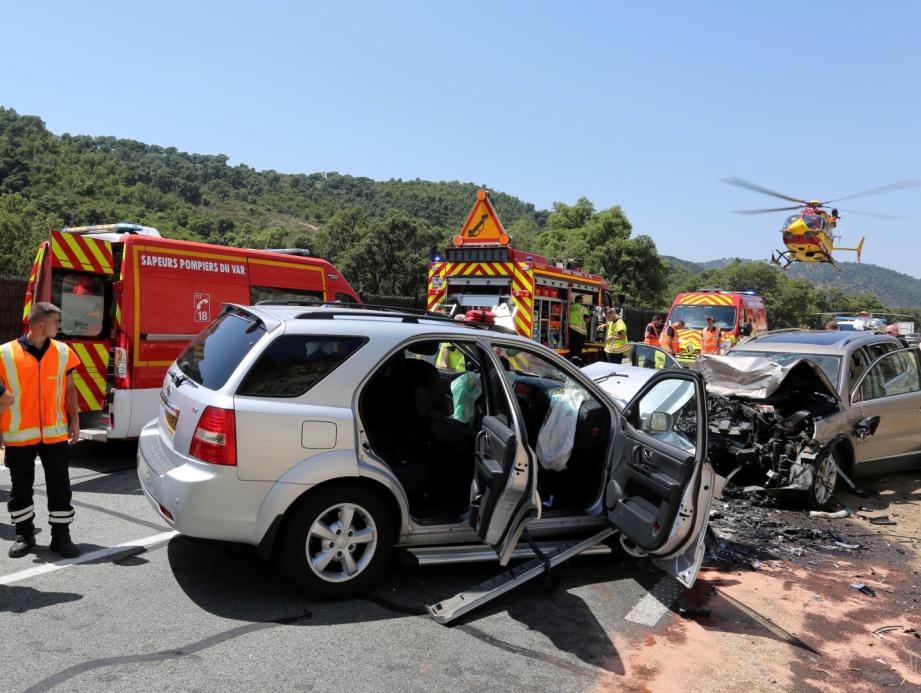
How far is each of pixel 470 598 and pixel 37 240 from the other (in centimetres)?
3633

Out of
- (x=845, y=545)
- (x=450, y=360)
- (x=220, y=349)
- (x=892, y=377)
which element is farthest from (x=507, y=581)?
(x=892, y=377)

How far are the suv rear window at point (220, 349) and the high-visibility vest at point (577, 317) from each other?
1017 cm

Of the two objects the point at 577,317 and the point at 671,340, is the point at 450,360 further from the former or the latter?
the point at 671,340

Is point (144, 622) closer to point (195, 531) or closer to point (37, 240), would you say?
point (195, 531)

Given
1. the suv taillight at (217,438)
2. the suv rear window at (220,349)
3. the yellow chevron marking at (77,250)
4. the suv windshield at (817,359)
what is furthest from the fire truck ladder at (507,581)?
the yellow chevron marking at (77,250)

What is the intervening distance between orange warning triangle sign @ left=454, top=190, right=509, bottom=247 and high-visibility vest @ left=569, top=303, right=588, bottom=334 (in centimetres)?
238

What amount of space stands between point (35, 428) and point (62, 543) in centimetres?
76

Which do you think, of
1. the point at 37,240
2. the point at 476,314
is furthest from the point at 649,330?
the point at 37,240

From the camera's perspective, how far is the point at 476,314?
4.98 m

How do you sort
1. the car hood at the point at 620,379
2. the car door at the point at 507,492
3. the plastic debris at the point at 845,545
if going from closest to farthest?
the car door at the point at 507,492 < the plastic debris at the point at 845,545 < the car hood at the point at 620,379

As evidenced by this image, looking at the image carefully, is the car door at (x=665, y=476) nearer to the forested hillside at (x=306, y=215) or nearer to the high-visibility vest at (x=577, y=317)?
the forested hillside at (x=306, y=215)

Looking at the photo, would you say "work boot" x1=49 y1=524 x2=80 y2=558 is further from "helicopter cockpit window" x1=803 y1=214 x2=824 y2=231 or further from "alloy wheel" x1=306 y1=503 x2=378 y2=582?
"helicopter cockpit window" x1=803 y1=214 x2=824 y2=231

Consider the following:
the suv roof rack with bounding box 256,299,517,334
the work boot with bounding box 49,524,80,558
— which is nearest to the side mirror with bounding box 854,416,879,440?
the suv roof rack with bounding box 256,299,517,334

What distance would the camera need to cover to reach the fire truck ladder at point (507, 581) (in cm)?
354
